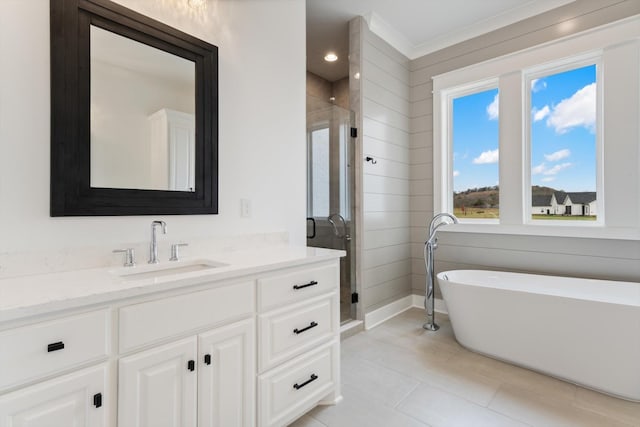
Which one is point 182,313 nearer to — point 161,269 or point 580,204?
point 161,269

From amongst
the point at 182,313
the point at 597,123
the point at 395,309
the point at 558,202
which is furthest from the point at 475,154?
the point at 182,313

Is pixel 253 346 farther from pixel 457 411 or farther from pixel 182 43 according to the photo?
pixel 182 43


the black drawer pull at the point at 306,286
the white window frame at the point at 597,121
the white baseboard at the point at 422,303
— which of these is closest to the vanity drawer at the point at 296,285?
the black drawer pull at the point at 306,286

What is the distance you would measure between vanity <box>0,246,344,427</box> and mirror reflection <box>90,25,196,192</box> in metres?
0.46

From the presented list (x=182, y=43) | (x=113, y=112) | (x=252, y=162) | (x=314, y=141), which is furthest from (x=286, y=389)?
(x=314, y=141)

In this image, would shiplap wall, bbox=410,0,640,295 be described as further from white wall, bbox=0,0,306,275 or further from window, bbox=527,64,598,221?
white wall, bbox=0,0,306,275

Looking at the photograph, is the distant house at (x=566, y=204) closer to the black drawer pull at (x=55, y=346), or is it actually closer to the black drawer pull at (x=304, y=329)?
the black drawer pull at (x=304, y=329)

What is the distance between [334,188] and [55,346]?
244cm

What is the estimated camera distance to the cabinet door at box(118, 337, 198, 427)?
41.8 inches

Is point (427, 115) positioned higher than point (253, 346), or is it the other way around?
point (427, 115)

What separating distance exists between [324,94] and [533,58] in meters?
2.36

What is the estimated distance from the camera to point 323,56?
3660 mm

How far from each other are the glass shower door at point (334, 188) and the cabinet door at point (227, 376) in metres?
1.70

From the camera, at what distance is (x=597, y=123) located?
2645 mm
